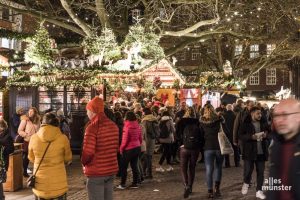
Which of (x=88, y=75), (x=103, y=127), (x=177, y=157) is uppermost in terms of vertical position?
(x=88, y=75)

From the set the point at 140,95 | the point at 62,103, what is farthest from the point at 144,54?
the point at 62,103

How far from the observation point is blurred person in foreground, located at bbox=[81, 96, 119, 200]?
682cm

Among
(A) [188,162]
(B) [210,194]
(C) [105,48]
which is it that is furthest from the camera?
(C) [105,48]

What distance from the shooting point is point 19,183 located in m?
11.4

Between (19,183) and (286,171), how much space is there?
8.46m

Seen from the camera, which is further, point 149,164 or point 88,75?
point 88,75

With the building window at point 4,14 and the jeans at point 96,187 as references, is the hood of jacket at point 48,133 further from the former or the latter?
the building window at point 4,14

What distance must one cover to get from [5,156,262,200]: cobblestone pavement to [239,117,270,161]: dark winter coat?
0.93m

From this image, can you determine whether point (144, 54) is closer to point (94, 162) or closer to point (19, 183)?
point (19, 183)

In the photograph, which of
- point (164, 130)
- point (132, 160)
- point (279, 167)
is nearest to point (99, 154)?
point (279, 167)

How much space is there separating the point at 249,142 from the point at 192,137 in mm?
1115

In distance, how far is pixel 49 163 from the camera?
21.9ft

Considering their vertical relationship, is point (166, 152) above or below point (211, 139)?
below

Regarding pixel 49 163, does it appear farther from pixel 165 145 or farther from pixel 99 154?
pixel 165 145
